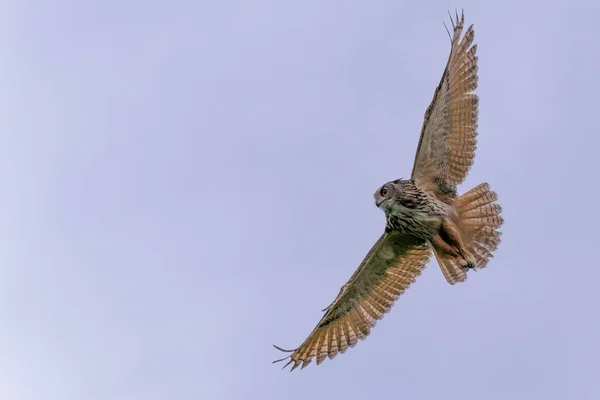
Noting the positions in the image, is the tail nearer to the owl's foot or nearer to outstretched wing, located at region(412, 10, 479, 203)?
the owl's foot

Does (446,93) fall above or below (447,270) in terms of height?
above

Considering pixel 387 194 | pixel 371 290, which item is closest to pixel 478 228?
pixel 387 194

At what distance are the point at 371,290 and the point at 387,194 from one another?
5.71ft

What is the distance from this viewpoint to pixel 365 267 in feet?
73.5

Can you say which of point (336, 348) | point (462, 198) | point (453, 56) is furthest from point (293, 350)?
point (453, 56)

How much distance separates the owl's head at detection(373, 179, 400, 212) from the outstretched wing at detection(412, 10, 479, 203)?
1.43ft

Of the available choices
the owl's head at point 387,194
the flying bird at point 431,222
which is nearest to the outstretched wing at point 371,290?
the flying bird at point 431,222

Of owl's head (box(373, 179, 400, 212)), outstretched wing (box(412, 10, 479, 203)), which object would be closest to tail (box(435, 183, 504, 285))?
outstretched wing (box(412, 10, 479, 203))

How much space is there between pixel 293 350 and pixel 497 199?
159 inches

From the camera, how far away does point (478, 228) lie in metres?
21.7

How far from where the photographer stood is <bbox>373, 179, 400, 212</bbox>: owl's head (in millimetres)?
21828

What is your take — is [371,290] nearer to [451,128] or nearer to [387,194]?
[387,194]

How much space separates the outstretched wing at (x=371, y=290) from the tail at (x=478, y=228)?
870 millimetres

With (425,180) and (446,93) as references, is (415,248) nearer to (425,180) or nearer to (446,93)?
(425,180)
